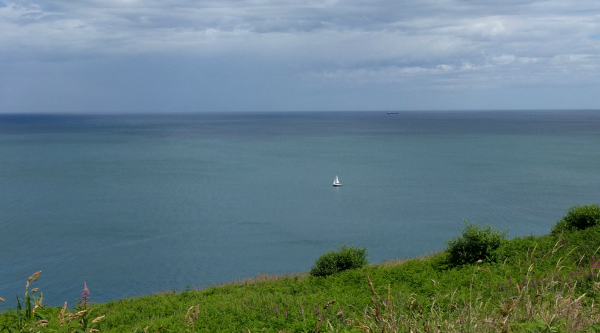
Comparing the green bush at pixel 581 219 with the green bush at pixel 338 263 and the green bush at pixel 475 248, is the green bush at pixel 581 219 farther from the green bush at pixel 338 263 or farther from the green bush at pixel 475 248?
the green bush at pixel 338 263

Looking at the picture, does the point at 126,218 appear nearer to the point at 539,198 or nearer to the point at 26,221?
the point at 26,221

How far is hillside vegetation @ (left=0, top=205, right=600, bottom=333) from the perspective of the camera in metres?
6.49

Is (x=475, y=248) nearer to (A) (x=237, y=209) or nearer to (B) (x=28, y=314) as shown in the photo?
(B) (x=28, y=314)

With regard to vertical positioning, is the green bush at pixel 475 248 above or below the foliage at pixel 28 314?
below

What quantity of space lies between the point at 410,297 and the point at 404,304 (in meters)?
1.68

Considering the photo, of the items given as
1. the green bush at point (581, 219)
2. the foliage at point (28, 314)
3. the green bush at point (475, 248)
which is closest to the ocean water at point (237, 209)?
the green bush at point (475, 248)

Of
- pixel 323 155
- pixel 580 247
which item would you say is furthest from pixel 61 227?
pixel 323 155

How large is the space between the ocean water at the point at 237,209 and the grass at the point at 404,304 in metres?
13.8

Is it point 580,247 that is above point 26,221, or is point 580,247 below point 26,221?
above

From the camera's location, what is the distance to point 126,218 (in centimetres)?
4253

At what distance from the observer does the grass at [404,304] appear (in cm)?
566

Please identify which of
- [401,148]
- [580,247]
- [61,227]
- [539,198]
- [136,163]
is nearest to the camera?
[580,247]

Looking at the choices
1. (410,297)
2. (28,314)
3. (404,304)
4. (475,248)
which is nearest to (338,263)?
(475,248)

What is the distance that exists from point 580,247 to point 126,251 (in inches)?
1119
